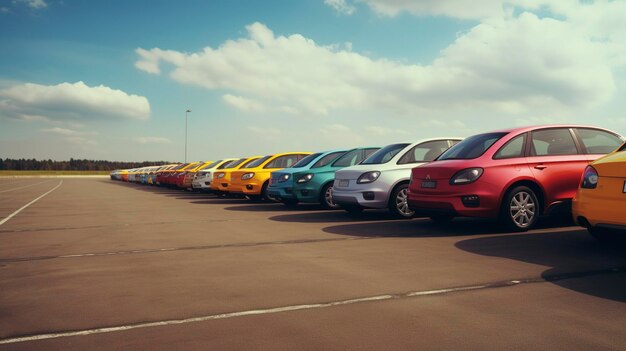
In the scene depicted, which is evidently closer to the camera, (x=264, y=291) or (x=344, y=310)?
(x=344, y=310)

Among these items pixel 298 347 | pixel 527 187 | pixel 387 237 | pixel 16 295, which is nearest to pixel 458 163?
pixel 527 187

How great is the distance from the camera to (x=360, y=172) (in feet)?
34.3

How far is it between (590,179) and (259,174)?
35.6 ft

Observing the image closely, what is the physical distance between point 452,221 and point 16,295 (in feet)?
25.4

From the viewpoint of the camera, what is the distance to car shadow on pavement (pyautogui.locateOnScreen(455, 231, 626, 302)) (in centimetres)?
472

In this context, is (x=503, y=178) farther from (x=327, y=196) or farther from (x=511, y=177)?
(x=327, y=196)

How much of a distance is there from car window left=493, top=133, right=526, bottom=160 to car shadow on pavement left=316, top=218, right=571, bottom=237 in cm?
119

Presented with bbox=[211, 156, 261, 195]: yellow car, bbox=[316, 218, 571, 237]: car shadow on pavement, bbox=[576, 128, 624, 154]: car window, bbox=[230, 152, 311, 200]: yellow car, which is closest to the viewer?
bbox=[316, 218, 571, 237]: car shadow on pavement

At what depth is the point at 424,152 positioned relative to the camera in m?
10.9

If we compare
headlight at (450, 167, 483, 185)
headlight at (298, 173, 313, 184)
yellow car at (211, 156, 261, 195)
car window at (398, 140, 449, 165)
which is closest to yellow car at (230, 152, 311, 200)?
yellow car at (211, 156, 261, 195)

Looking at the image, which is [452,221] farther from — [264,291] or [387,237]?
[264,291]

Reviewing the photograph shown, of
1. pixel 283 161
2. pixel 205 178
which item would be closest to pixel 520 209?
pixel 283 161

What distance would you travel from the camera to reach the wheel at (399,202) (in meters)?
10.2

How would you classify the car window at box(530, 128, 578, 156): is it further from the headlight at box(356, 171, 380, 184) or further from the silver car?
the headlight at box(356, 171, 380, 184)
